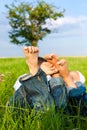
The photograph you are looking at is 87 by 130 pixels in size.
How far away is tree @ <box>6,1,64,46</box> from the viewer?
4641 cm

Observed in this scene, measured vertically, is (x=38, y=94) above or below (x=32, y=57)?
below

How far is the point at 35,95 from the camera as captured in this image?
3.51 meters

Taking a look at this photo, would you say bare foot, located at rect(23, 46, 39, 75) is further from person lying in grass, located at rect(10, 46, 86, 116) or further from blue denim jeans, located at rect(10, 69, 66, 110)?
blue denim jeans, located at rect(10, 69, 66, 110)

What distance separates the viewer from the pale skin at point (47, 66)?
3.60 metres

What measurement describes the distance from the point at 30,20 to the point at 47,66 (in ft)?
145

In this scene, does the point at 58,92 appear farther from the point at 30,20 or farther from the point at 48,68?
Result: the point at 30,20

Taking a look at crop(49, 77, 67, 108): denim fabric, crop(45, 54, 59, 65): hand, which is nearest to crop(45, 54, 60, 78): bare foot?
crop(45, 54, 59, 65): hand

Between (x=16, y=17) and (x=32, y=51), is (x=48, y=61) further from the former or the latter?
(x=16, y=17)

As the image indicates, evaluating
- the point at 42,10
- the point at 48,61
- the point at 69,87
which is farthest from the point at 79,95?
the point at 42,10

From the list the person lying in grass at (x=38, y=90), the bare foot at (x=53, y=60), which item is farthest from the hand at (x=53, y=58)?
the person lying in grass at (x=38, y=90)

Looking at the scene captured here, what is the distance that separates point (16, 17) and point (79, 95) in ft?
147

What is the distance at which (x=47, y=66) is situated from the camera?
3924 mm

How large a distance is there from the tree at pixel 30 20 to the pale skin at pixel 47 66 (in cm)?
4191

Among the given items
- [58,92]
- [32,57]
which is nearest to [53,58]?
[32,57]
